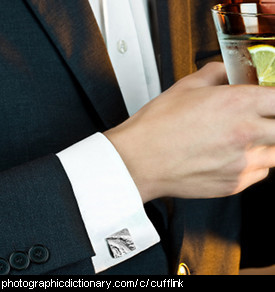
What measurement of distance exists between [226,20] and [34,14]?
0.32 m

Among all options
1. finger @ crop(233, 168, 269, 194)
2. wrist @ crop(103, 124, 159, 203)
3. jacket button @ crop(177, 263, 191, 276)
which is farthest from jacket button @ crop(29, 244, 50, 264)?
jacket button @ crop(177, 263, 191, 276)

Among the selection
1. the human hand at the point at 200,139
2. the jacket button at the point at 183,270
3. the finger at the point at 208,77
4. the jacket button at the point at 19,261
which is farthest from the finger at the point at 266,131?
the jacket button at the point at 183,270

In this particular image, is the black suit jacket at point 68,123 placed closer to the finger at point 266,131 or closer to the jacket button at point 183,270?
the jacket button at point 183,270

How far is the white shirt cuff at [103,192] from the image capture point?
0.61m

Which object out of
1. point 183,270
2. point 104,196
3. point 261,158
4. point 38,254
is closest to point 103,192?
point 104,196

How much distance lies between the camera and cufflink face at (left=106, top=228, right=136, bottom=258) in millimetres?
629

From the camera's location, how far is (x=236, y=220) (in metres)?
1.14

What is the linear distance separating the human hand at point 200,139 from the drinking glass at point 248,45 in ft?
0.14

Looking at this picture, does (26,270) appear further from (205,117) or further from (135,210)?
(205,117)

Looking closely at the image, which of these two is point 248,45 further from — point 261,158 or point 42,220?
point 42,220

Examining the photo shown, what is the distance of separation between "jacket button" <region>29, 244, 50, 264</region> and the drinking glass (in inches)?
14.1

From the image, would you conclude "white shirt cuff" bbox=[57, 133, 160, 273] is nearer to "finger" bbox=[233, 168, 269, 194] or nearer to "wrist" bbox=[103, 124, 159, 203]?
"wrist" bbox=[103, 124, 159, 203]

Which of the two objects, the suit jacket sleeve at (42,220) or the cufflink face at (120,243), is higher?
the suit jacket sleeve at (42,220)

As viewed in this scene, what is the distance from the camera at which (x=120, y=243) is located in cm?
64
